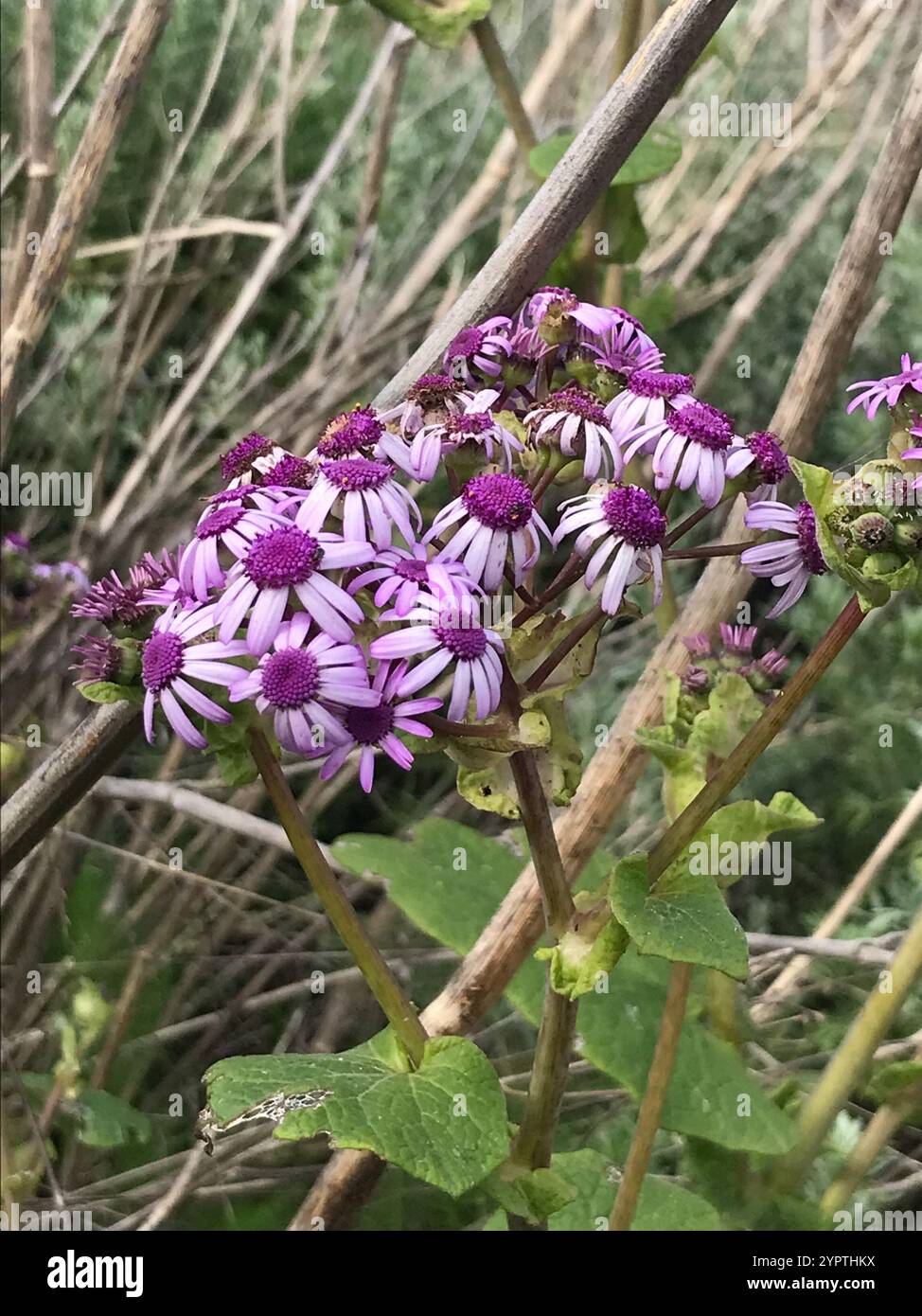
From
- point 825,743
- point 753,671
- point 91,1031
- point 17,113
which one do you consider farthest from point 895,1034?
point 17,113

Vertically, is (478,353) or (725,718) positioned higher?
(478,353)

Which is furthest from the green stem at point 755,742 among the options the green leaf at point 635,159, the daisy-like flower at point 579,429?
the green leaf at point 635,159

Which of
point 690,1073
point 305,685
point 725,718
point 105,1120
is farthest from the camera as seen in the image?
point 105,1120

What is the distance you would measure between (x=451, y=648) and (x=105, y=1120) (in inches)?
30.1

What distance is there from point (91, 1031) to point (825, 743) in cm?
113

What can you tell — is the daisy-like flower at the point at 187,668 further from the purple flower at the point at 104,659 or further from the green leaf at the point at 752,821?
the green leaf at the point at 752,821

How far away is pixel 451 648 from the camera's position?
0.52 m

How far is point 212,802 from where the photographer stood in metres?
1.19

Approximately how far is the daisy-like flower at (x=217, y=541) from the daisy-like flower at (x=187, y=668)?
14mm

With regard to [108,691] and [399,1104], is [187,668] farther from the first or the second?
[399,1104]

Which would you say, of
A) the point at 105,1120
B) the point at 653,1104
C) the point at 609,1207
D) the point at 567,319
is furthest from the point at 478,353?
the point at 105,1120

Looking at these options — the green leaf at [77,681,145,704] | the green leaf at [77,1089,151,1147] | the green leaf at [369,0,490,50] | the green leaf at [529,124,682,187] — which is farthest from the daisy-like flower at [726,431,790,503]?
the green leaf at [77,1089,151,1147]

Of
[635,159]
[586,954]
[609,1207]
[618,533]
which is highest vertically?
[635,159]

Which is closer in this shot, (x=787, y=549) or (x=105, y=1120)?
(x=787, y=549)
